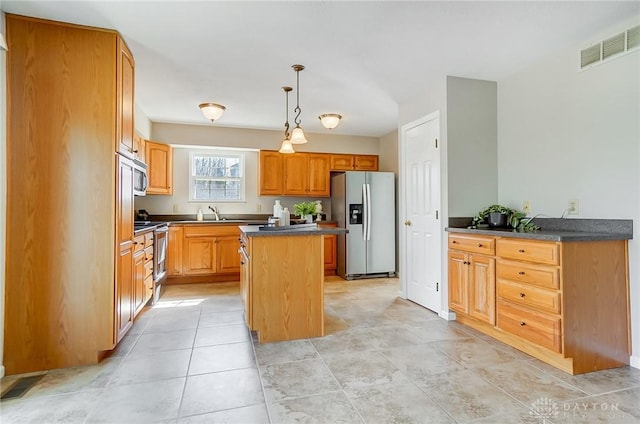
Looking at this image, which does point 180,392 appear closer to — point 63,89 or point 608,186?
point 63,89

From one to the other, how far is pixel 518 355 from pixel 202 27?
329cm

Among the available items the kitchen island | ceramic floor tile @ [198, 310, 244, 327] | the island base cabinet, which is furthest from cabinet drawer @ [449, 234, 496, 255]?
ceramic floor tile @ [198, 310, 244, 327]

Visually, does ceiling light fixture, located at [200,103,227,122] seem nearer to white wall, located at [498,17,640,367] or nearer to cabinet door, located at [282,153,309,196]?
cabinet door, located at [282,153,309,196]

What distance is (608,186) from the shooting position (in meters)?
2.38

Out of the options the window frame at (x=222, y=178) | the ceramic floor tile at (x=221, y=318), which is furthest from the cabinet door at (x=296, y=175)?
the ceramic floor tile at (x=221, y=318)

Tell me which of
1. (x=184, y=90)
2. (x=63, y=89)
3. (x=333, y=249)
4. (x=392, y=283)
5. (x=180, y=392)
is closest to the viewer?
(x=180, y=392)

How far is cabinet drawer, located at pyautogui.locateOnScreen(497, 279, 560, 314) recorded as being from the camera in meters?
2.16

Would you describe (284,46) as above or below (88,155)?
above

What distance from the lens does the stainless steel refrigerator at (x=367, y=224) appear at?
515 cm

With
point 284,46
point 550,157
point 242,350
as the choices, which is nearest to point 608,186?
point 550,157

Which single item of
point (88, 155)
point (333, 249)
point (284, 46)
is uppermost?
point (284, 46)

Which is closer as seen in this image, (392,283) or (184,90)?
(184,90)

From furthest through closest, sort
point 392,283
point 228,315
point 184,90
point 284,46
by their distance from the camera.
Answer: point 392,283
point 184,90
point 228,315
point 284,46

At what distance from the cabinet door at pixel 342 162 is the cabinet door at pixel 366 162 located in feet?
0.32
